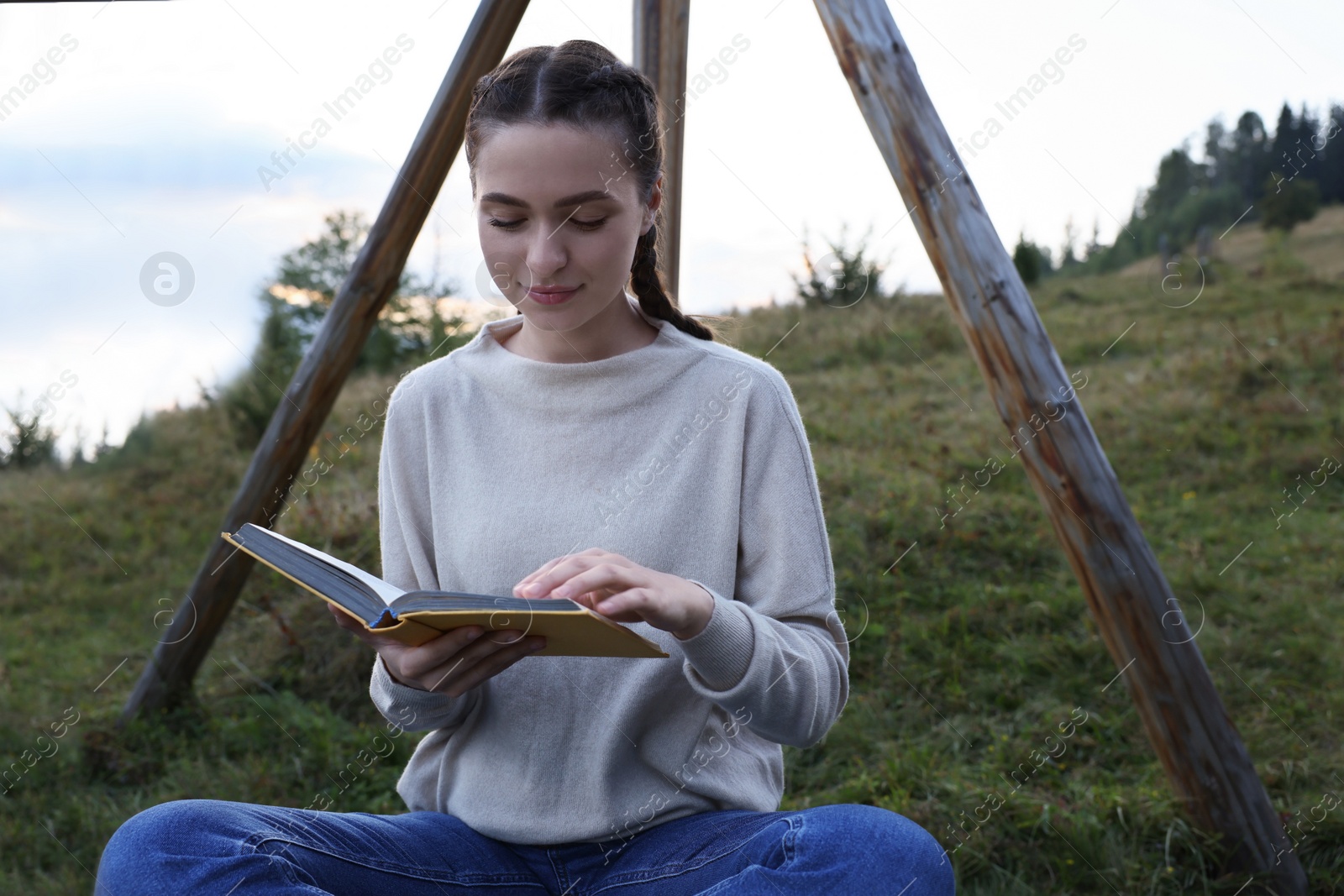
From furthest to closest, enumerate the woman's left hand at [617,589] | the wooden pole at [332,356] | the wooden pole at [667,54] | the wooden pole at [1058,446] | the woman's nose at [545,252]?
1. the wooden pole at [332,356]
2. the wooden pole at [667,54]
3. the wooden pole at [1058,446]
4. the woman's nose at [545,252]
5. the woman's left hand at [617,589]

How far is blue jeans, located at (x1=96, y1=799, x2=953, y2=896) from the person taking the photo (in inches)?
55.2

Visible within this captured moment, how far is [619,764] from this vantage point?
1.79 metres

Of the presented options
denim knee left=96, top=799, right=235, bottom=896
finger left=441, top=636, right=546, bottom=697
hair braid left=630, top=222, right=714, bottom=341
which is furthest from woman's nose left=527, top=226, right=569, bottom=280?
denim knee left=96, top=799, right=235, bottom=896

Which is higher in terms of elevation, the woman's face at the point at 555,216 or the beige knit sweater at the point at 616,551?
the woman's face at the point at 555,216

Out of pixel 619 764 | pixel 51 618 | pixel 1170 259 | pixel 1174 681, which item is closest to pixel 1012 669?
pixel 1174 681

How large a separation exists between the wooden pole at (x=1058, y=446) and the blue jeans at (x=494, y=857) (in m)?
1.22

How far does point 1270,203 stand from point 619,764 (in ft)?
29.7

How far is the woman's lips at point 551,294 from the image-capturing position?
1.80 meters

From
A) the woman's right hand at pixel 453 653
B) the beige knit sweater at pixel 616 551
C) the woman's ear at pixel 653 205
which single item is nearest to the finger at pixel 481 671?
the woman's right hand at pixel 453 653

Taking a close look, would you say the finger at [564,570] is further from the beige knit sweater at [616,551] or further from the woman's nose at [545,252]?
the woman's nose at [545,252]

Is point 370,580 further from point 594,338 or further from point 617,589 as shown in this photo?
point 594,338

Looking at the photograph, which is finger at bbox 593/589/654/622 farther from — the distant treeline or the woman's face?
the distant treeline

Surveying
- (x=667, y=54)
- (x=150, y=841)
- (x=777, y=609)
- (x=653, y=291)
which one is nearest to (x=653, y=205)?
(x=653, y=291)

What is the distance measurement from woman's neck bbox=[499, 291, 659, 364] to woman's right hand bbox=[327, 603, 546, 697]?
0.64m
